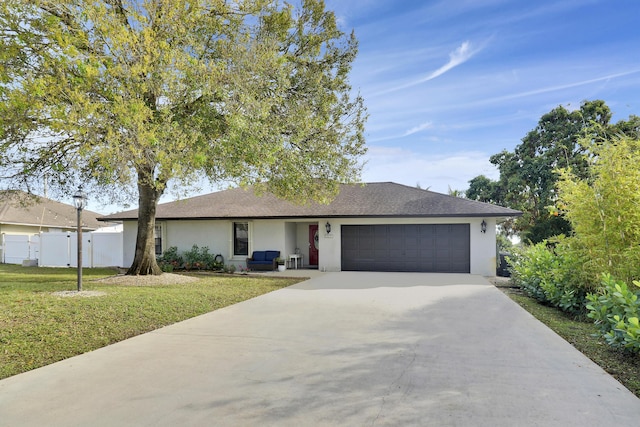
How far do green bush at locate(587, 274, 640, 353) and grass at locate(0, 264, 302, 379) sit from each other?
689 centimetres

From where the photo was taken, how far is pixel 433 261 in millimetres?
16516

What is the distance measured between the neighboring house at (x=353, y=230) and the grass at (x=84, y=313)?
17.9ft

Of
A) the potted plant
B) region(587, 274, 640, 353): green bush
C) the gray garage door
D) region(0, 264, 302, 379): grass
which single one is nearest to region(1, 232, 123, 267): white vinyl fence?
region(0, 264, 302, 379): grass

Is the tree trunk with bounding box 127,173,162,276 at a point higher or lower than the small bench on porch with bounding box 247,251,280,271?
higher

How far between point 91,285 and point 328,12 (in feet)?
38.4

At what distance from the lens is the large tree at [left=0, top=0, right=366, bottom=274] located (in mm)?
8695

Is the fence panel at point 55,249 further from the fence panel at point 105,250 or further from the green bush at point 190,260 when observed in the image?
the green bush at point 190,260

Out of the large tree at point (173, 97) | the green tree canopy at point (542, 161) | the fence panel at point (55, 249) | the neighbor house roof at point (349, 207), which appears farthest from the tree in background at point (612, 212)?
the fence panel at point (55, 249)

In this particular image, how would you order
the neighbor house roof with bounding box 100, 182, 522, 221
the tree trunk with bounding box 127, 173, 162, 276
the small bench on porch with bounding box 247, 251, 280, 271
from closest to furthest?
the tree trunk with bounding box 127, 173, 162, 276
the neighbor house roof with bounding box 100, 182, 522, 221
the small bench on porch with bounding box 247, 251, 280, 271

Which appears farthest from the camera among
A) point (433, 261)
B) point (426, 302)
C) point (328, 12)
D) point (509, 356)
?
point (433, 261)

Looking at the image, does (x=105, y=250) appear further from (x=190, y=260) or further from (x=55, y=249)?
(x=190, y=260)

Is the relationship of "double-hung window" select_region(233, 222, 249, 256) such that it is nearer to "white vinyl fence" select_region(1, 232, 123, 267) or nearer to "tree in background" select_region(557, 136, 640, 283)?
"white vinyl fence" select_region(1, 232, 123, 267)

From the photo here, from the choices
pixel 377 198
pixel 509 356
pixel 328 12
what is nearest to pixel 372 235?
pixel 377 198

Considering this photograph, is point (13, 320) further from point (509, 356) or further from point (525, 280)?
point (525, 280)
